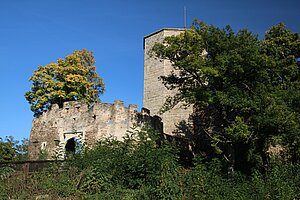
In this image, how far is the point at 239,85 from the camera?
53.2 feet

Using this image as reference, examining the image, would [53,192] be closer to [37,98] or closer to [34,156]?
[34,156]

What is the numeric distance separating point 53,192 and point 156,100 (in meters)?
14.9

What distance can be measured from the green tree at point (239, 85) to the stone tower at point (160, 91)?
6128 mm

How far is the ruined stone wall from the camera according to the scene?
1922cm

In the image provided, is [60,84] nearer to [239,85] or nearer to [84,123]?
[84,123]

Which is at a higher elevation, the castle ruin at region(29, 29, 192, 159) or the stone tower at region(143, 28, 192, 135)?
the stone tower at region(143, 28, 192, 135)

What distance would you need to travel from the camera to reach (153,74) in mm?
25000

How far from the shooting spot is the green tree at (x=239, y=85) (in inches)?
578

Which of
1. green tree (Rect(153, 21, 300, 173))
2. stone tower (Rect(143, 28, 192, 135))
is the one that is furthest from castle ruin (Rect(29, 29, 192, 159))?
green tree (Rect(153, 21, 300, 173))

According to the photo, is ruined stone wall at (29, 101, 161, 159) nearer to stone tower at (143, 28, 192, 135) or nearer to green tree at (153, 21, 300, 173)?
green tree at (153, 21, 300, 173)

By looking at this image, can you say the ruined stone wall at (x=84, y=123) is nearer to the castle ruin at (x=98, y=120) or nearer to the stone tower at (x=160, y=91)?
the castle ruin at (x=98, y=120)

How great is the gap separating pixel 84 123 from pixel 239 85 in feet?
28.8

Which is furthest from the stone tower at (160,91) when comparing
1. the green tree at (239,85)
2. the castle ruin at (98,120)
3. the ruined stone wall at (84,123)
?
the green tree at (239,85)

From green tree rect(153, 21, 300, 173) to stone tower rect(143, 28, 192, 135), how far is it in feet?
20.1
